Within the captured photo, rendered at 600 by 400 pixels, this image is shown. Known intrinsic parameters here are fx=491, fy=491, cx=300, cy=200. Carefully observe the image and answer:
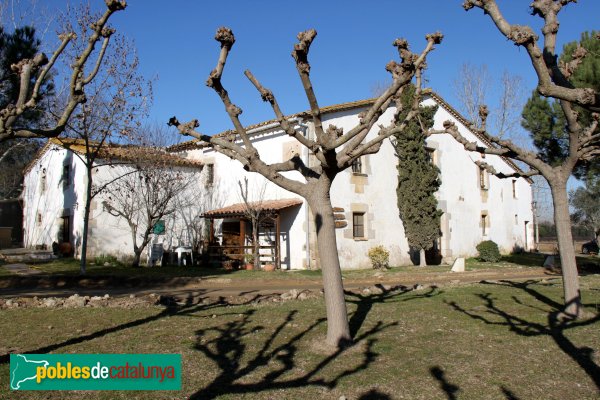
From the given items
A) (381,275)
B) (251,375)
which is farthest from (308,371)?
(381,275)

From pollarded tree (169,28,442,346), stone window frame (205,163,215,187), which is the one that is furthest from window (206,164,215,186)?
pollarded tree (169,28,442,346)

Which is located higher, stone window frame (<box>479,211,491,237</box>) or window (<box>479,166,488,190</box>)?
window (<box>479,166,488,190</box>)

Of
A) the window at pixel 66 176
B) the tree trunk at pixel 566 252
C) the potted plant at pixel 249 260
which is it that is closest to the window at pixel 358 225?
the potted plant at pixel 249 260

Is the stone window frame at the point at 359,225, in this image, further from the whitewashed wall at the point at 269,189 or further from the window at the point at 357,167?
the whitewashed wall at the point at 269,189

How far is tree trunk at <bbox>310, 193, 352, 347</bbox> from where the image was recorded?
618 centimetres

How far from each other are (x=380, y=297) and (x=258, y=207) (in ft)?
30.9

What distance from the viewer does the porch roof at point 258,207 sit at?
731 inches

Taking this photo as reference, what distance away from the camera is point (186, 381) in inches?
191

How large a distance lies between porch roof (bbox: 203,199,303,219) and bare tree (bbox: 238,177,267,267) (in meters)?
0.09

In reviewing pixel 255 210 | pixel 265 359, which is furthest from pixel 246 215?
pixel 265 359

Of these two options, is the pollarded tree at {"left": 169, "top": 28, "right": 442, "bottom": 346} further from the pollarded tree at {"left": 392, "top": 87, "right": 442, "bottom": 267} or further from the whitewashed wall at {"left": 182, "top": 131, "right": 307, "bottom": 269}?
the pollarded tree at {"left": 392, "top": 87, "right": 442, "bottom": 267}

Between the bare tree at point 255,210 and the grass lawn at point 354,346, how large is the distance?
935 cm

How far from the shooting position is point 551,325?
23.5ft

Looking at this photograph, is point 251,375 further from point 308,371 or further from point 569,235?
point 569,235
